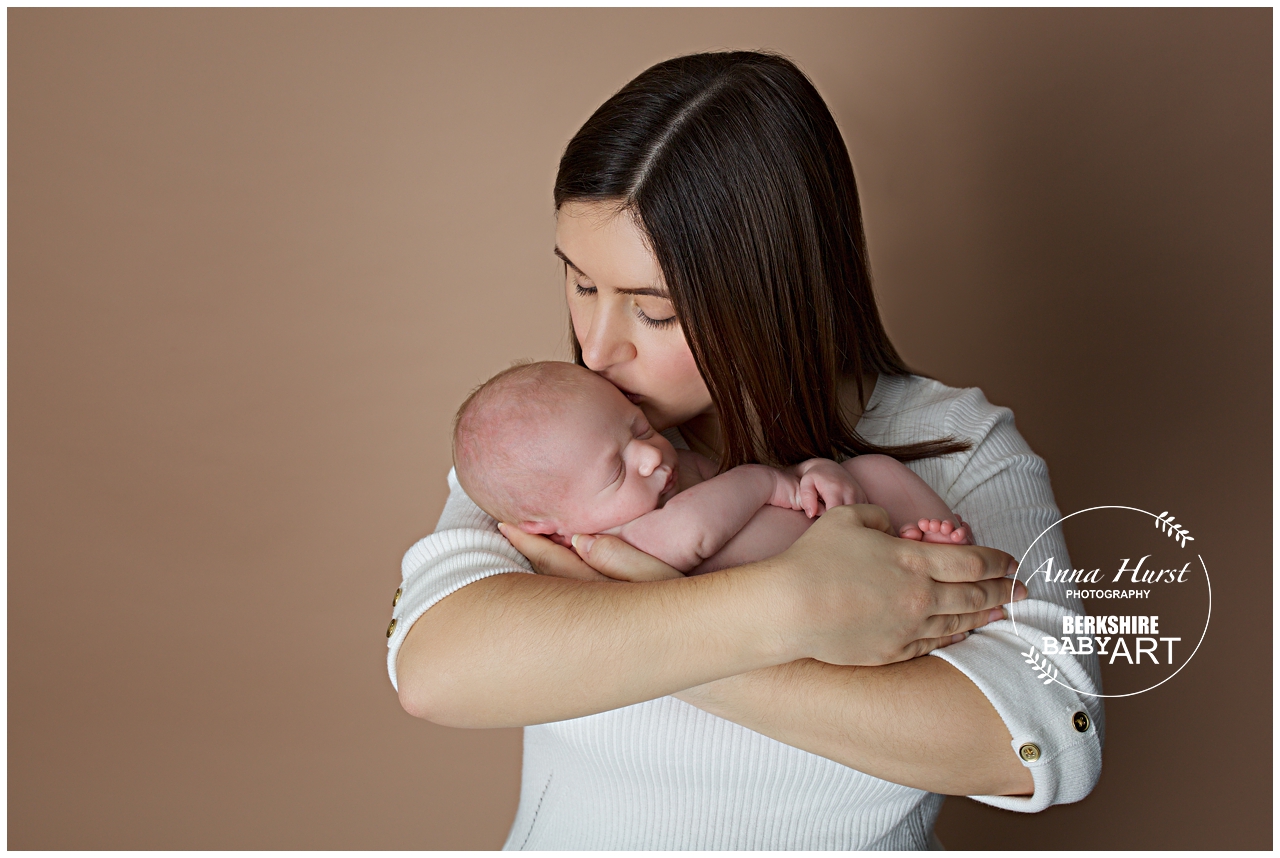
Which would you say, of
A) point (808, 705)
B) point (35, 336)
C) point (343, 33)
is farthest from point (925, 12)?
point (35, 336)

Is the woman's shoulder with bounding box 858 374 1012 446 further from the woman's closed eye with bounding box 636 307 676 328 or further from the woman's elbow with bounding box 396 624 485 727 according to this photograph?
the woman's elbow with bounding box 396 624 485 727

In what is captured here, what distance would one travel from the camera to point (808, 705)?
1.30m

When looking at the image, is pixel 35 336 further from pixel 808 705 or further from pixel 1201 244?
pixel 1201 244

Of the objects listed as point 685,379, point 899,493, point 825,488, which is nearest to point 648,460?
point 685,379

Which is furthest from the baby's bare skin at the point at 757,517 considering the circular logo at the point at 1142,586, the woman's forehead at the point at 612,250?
the circular logo at the point at 1142,586

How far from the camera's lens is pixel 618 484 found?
1.53m

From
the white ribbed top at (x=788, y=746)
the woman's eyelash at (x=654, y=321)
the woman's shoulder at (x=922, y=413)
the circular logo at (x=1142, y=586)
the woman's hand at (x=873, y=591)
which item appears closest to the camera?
the woman's hand at (x=873, y=591)

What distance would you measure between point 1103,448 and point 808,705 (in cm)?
164

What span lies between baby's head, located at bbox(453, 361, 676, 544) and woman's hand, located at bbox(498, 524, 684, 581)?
0.06 meters

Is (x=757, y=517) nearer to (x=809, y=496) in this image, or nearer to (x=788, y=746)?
(x=809, y=496)

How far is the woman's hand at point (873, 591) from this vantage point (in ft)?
4.00

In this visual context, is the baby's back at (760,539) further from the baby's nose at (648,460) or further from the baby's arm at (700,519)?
the baby's nose at (648,460)

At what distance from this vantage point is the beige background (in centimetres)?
241

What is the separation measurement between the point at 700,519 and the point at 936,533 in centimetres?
34
